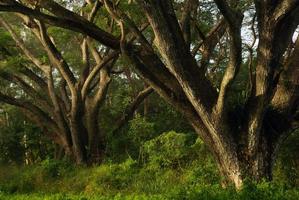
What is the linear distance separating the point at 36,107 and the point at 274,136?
10605 millimetres

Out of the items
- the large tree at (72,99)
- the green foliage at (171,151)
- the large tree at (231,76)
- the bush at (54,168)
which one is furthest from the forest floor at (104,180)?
the large tree at (231,76)

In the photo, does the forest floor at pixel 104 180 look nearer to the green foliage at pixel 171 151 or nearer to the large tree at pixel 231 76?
the green foliage at pixel 171 151

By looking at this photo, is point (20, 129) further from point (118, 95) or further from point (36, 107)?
point (36, 107)

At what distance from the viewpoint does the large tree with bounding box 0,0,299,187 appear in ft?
29.1

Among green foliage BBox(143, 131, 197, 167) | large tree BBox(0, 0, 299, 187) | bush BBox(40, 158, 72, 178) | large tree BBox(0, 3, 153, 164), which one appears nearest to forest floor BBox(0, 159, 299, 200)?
bush BBox(40, 158, 72, 178)

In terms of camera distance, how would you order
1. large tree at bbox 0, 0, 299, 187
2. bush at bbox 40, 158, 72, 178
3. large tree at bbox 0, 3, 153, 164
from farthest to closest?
large tree at bbox 0, 3, 153, 164, bush at bbox 40, 158, 72, 178, large tree at bbox 0, 0, 299, 187

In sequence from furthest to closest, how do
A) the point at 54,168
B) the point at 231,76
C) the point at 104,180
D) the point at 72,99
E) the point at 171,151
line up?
the point at 72,99 < the point at 54,168 < the point at 171,151 < the point at 104,180 < the point at 231,76

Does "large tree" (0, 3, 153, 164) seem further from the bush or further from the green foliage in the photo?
the green foliage

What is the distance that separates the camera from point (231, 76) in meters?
8.91

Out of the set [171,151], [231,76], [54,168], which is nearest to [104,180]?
[171,151]

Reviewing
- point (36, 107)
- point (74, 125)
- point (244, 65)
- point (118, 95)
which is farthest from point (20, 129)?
point (244, 65)

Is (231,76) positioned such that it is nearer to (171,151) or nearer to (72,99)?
(171,151)

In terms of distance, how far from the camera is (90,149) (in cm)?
1772

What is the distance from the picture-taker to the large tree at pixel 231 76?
8.88 m
